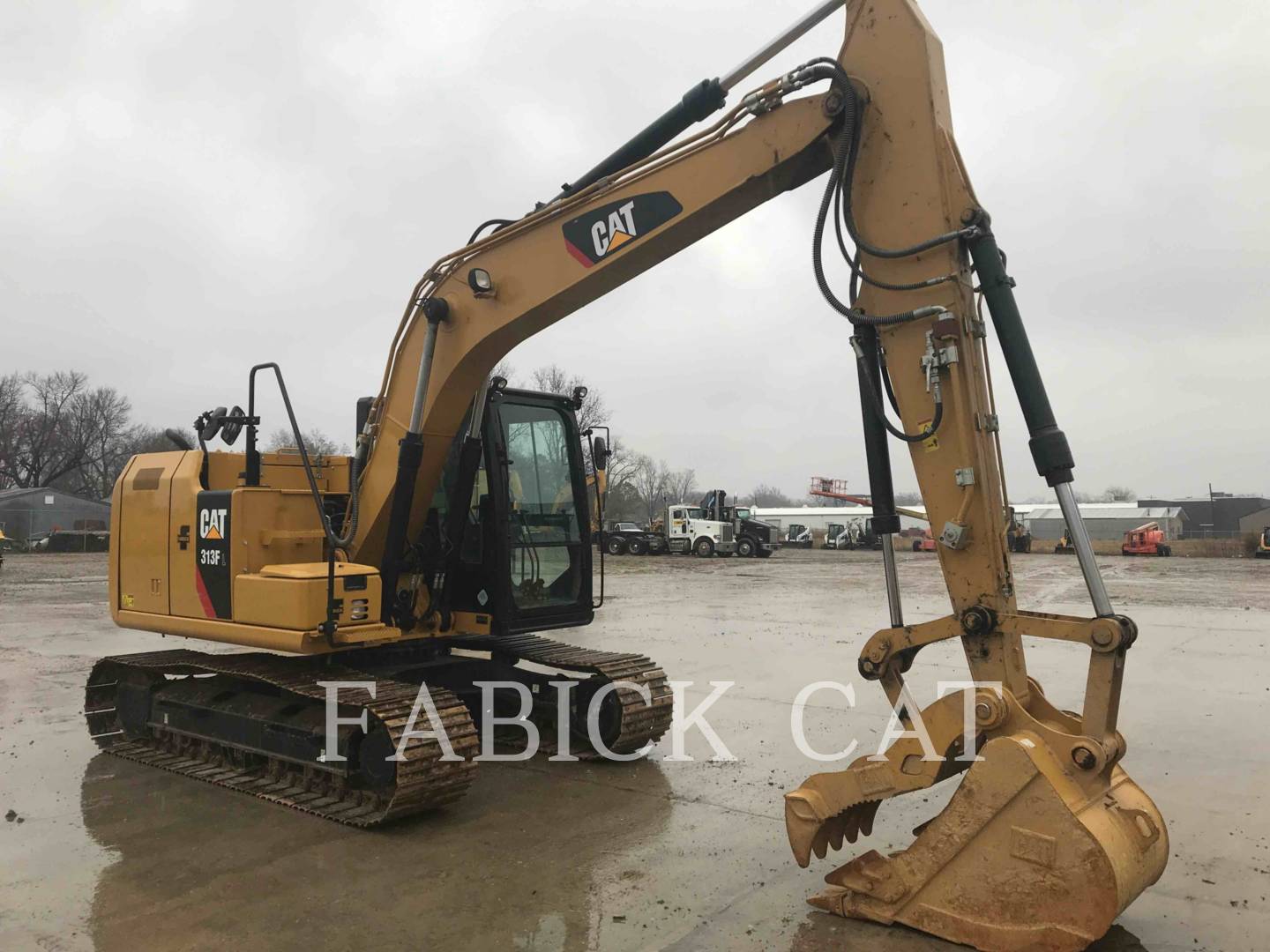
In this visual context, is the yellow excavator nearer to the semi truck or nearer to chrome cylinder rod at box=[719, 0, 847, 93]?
chrome cylinder rod at box=[719, 0, 847, 93]

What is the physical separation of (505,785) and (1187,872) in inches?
153

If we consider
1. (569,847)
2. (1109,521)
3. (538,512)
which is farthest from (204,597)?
(1109,521)

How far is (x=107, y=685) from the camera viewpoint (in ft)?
25.1

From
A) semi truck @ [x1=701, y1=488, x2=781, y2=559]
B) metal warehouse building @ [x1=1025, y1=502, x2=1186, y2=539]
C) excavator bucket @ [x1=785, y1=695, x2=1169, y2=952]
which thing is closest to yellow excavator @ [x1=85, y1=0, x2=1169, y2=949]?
excavator bucket @ [x1=785, y1=695, x2=1169, y2=952]

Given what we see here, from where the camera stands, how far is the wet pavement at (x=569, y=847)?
13.3ft

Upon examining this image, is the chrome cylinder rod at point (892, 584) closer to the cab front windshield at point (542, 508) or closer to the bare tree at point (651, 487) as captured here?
the cab front windshield at point (542, 508)

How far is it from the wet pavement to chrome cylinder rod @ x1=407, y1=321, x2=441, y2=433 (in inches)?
95.2

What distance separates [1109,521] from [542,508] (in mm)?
74529

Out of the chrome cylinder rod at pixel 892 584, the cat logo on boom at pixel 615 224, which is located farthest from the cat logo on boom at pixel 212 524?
the chrome cylinder rod at pixel 892 584

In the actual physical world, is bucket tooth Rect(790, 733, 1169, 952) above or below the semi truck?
below

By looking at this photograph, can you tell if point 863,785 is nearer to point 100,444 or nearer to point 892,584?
point 892,584

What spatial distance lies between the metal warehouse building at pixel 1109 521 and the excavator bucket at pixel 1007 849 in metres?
69.8

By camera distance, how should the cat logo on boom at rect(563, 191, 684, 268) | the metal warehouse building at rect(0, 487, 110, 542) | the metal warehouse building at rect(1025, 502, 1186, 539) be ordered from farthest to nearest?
the metal warehouse building at rect(1025, 502, 1186, 539)
the metal warehouse building at rect(0, 487, 110, 542)
the cat logo on boom at rect(563, 191, 684, 268)

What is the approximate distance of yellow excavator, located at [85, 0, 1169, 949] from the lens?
12.3 feet
